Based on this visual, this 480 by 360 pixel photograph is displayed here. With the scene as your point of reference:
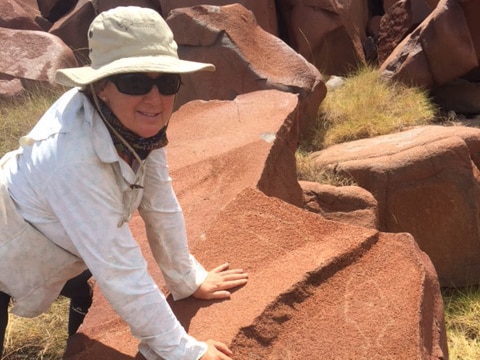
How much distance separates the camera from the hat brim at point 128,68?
1.77m

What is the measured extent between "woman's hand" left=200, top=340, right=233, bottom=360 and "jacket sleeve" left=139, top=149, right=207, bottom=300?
299 mm

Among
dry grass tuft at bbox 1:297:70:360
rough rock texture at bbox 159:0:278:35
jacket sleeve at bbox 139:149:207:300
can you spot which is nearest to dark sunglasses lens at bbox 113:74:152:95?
jacket sleeve at bbox 139:149:207:300

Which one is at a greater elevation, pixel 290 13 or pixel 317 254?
pixel 317 254

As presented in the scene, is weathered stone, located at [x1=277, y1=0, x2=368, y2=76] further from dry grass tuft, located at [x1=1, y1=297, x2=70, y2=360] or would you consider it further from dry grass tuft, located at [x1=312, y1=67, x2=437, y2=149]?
dry grass tuft, located at [x1=1, y1=297, x2=70, y2=360]

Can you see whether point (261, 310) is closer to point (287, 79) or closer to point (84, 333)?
point (84, 333)

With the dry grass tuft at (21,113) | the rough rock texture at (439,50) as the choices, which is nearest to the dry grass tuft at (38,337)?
the dry grass tuft at (21,113)

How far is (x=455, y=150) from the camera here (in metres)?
4.16

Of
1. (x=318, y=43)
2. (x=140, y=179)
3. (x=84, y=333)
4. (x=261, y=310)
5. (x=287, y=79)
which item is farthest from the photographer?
(x=318, y=43)

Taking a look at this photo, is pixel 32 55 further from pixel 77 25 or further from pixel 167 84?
pixel 167 84

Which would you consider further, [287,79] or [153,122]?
[287,79]

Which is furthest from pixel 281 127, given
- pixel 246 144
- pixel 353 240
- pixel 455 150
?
pixel 353 240

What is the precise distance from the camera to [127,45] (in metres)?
1.82

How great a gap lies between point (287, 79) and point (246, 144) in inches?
70.3

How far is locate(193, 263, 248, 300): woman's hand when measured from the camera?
7.76 feet
